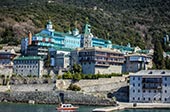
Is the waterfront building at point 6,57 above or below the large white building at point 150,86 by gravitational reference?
above

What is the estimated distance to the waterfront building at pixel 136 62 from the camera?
103750 mm

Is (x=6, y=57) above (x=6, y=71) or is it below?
above

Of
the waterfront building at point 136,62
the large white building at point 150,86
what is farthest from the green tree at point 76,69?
the large white building at point 150,86

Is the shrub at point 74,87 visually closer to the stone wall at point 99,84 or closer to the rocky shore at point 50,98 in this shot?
the stone wall at point 99,84

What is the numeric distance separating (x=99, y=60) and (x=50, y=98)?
1418 cm

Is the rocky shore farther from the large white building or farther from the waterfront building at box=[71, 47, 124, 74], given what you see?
the waterfront building at box=[71, 47, 124, 74]

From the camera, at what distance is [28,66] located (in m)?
103

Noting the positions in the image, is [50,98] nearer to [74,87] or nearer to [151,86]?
[74,87]

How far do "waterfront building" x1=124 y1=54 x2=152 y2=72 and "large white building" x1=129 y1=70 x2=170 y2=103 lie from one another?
11875 millimetres

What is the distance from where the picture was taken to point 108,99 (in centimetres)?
8944

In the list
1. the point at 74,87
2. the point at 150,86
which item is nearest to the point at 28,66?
the point at 74,87

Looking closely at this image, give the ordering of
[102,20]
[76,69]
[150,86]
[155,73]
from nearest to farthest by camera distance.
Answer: [150,86] < [155,73] < [76,69] < [102,20]

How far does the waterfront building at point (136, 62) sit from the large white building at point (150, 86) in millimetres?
11875

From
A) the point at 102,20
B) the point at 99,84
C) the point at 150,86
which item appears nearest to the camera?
the point at 150,86
